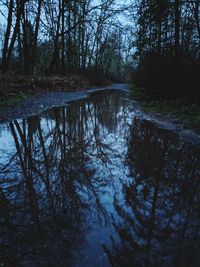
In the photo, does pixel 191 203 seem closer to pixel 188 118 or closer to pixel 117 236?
pixel 117 236

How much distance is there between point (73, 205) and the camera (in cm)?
266

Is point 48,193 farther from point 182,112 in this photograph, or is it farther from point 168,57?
point 168,57

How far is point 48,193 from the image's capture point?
2873 mm

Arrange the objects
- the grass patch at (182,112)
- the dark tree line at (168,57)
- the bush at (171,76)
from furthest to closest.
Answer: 1. the dark tree line at (168,57)
2. the bush at (171,76)
3. the grass patch at (182,112)

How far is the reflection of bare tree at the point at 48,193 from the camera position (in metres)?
2.03

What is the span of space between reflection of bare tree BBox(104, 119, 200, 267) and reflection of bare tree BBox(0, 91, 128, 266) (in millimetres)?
365

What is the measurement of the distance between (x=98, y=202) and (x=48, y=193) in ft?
2.01

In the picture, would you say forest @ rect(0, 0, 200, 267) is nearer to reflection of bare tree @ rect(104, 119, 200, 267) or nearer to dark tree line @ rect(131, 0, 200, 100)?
reflection of bare tree @ rect(104, 119, 200, 267)

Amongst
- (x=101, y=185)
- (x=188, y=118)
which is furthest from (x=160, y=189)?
(x=188, y=118)

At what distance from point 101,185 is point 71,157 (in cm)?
109

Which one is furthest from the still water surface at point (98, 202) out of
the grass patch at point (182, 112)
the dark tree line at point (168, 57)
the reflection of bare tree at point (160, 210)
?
the dark tree line at point (168, 57)

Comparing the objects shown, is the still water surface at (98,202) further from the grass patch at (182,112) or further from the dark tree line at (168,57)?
the dark tree line at (168,57)

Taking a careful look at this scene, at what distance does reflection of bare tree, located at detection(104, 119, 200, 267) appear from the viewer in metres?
2.00

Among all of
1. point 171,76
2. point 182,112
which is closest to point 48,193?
point 182,112
